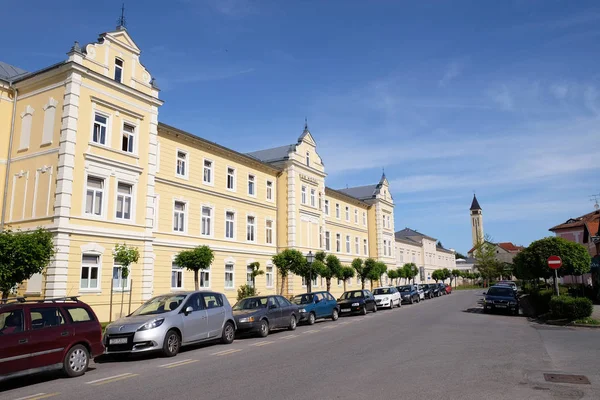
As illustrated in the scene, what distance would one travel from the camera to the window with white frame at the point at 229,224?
31844 mm

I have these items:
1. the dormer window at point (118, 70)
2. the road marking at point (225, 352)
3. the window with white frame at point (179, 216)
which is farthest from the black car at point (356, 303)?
the dormer window at point (118, 70)

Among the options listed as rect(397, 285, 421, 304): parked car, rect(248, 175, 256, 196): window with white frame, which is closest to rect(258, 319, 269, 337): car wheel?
rect(248, 175, 256, 196): window with white frame

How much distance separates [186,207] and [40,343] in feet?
62.4

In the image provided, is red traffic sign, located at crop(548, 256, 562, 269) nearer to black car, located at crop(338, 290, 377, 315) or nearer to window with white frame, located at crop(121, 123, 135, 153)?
black car, located at crop(338, 290, 377, 315)

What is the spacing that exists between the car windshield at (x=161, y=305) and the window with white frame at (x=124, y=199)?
9.54 meters

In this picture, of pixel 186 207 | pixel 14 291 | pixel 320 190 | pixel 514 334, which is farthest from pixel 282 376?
pixel 320 190

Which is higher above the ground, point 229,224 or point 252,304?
point 229,224

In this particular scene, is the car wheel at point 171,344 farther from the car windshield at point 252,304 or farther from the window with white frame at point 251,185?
the window with white frame at point 251,185

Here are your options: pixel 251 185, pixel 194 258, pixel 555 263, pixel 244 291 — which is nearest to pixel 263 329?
pixel 194 258

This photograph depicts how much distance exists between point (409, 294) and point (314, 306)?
20.7 m

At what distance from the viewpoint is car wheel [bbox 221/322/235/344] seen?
15.6 metres

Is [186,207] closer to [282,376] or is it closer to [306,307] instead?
[306,307]

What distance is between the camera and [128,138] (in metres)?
23.6

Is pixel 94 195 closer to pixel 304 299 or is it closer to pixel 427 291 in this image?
pixel 304 299
